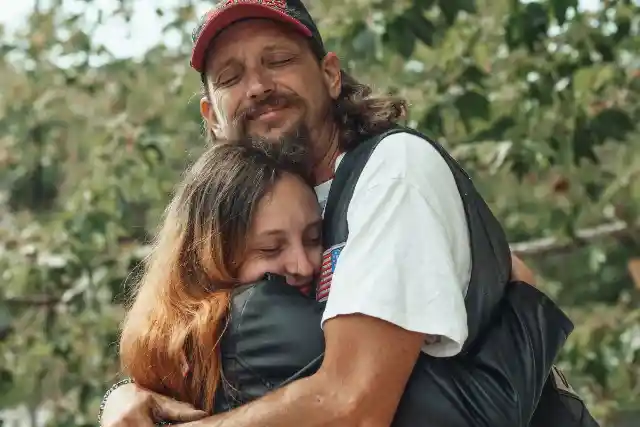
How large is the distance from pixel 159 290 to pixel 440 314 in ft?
1.77

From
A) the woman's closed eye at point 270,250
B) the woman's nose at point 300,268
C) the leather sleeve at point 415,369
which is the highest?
the woman's closed eye at point 270,250

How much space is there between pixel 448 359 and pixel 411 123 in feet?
6.48

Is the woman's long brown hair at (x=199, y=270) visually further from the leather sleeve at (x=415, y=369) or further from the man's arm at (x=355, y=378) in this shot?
the man's arm at (x=355, y=378)

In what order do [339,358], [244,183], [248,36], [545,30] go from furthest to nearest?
[545,30]
[248,36]
[244,183]
[339,358]

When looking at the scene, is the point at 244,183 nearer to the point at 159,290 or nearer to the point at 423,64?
the point at 159,290

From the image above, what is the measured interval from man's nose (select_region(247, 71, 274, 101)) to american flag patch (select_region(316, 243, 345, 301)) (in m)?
0.41

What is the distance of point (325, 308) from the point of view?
5.06ft

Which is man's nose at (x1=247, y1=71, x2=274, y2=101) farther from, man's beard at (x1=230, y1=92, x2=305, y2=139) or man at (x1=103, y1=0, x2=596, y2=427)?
man at (x1=103, y1=0, x2=596, y2=427)

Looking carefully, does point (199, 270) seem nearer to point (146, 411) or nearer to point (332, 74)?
point (146, 411)

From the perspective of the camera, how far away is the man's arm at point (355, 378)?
4.80 ft

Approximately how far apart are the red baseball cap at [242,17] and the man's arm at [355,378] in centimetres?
75

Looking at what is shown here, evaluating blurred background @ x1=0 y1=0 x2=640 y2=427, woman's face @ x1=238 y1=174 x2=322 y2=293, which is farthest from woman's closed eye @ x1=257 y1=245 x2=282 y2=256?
blurred background @ x1=0 y1=0 x2=640 y2=427

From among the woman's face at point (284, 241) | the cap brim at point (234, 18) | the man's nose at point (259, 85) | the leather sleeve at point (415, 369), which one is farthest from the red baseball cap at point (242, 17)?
the leather sleeve at point (415, 369)

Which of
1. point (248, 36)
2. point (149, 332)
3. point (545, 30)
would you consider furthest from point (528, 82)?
point (149, 332)
